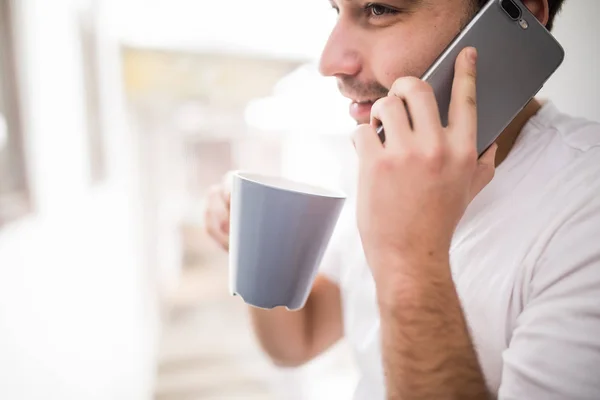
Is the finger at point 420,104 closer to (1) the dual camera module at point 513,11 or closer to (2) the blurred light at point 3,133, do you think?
(1) the dual camera module at point 513,11

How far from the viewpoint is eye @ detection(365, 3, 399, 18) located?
1.90 feet

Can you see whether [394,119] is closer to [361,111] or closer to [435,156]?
[435,156]

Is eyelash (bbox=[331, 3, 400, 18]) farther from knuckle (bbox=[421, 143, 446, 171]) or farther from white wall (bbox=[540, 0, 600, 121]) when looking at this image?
white wall (bbox=[540, 0, 600, 121])

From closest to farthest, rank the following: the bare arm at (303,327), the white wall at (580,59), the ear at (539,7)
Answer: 1. the ear at (539,7)
2. the white wall at (580,59)
3. the bare arm at (303,327)

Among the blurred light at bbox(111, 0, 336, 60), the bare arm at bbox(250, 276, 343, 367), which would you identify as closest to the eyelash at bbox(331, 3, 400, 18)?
the bare arm at bbox(250, 276, 343, 367)

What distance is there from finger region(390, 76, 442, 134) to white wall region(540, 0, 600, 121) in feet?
1.40

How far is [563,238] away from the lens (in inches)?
18.2

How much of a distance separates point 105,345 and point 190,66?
246cm

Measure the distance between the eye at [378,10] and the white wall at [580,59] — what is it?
0.36 metres

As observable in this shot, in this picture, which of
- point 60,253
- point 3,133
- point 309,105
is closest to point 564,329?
point 3,133

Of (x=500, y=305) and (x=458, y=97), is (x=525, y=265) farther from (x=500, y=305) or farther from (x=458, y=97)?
(x=458, y=97)

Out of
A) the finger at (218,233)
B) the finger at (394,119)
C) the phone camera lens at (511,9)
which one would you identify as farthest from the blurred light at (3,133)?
the phone camera lens at (511,9)

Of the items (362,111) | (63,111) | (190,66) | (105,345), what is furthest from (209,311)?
(362,111)

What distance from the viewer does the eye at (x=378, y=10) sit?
58cm
